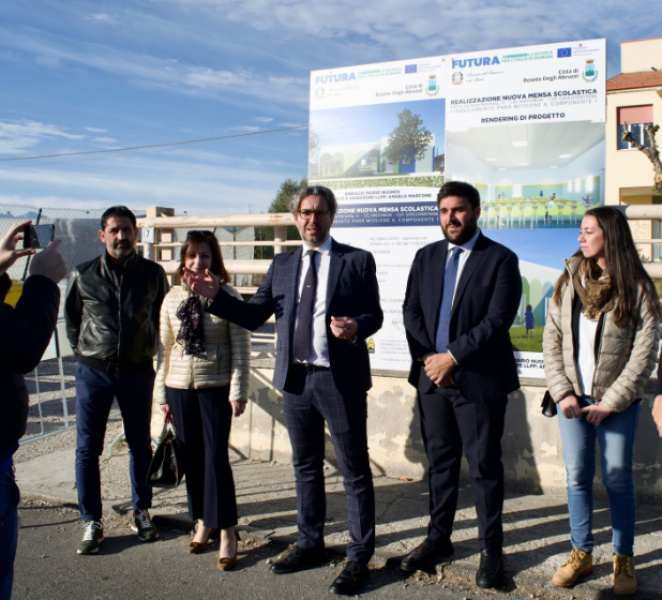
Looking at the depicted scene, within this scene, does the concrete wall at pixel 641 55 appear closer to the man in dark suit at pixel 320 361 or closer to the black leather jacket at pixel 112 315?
the man in dark suit at pixel 320 361

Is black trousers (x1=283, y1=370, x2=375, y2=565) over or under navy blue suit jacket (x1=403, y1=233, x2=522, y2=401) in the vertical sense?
under

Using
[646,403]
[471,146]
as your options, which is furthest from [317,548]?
[471,146]

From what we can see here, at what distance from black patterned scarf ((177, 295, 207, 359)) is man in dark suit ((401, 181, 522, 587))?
1320 millimetres

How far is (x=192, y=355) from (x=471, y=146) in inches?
107

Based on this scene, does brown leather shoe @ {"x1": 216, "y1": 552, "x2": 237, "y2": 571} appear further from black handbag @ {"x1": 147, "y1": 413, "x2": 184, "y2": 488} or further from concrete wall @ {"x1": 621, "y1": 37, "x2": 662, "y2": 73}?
concrete wall @ {"x1": 621, "y1": 37, "x2": 662, "y2": 73}

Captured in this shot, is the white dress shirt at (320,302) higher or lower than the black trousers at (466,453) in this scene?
higher

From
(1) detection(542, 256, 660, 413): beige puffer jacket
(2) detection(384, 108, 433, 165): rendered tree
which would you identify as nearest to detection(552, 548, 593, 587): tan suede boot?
(1) detection(542, 256, 660, 413): beige puffer jacket

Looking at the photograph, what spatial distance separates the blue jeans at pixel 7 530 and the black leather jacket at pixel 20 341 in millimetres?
128

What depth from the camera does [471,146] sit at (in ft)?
16.1

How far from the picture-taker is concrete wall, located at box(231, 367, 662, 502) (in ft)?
15.1

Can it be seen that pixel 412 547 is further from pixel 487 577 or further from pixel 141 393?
pixel 141 393

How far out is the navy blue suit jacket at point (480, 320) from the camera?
11.6 ft

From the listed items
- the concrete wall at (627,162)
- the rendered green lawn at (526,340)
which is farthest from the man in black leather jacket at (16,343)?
the concrete wall at (627,162)

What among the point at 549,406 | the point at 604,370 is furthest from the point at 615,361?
the point at 549,406
